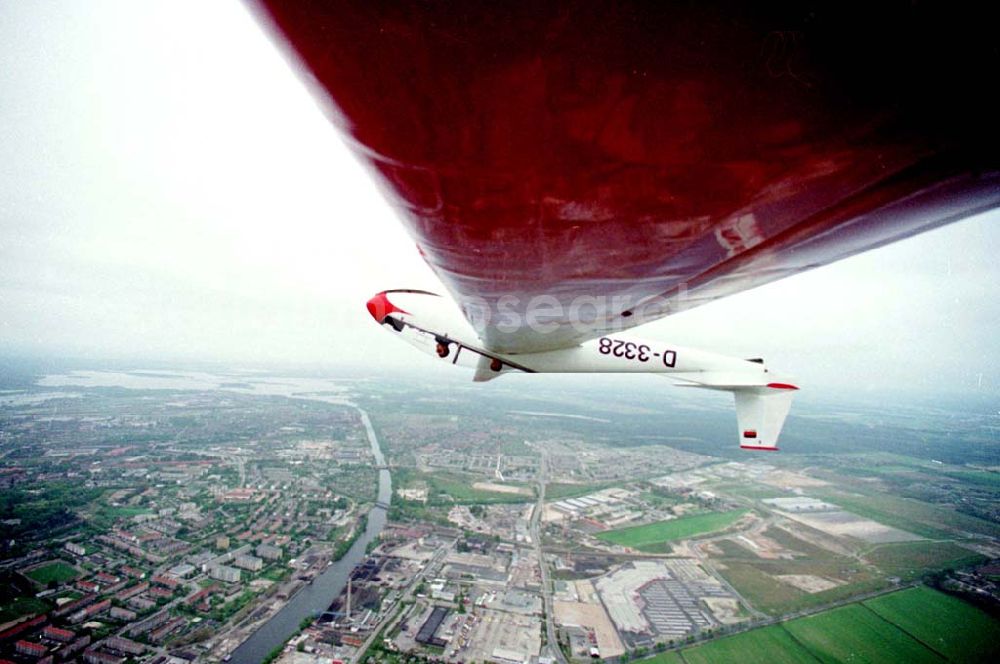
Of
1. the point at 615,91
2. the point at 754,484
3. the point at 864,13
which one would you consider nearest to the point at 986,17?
the point at 864,13

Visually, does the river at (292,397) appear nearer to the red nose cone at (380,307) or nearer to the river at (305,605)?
the river at (305,605)

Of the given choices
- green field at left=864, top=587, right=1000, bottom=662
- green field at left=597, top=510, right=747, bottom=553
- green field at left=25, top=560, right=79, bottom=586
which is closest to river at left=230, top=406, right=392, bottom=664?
green field at left=25, top=560, right=79, bottom=586

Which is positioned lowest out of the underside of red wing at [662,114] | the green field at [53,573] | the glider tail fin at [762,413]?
the green field at [53,573]

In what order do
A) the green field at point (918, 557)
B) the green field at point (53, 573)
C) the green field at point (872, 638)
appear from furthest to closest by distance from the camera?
the green field at point (918, 557) < the green field at point (53, 573) < the green field at point (872, 638)

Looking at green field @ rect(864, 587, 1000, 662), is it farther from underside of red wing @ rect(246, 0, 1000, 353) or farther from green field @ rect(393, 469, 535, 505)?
underside of red wing @ rect(246, 0, 1000, 353)

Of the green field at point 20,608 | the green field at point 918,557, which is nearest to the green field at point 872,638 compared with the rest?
the green field at point 918,557

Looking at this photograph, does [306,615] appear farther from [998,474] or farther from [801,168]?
[998,474]
